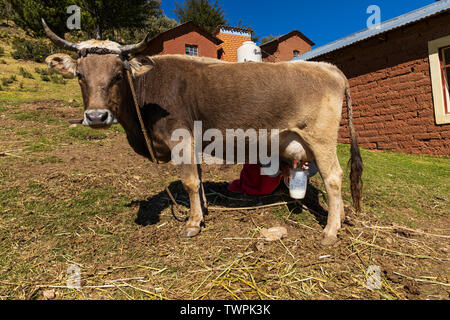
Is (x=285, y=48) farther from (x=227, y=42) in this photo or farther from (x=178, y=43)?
(x=178, y=43)

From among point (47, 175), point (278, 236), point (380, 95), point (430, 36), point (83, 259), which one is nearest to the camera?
point (83, 259)

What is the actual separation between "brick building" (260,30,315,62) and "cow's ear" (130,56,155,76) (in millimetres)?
25927

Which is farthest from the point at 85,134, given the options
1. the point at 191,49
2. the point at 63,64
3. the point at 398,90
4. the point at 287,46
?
the point at 287,46

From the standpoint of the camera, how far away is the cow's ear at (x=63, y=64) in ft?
9.09

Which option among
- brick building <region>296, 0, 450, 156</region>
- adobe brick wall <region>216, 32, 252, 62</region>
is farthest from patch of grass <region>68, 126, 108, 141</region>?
adobe brick wall <region>216, 32, 252, 62</region>

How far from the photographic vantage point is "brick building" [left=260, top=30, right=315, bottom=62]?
26.7 meters

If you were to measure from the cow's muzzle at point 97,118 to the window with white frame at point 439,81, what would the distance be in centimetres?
894

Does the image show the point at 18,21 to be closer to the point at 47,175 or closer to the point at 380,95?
the point at 47,175

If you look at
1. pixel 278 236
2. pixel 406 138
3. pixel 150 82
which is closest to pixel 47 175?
pixel 150 82

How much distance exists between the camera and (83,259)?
258 cm

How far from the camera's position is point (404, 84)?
26.0ft

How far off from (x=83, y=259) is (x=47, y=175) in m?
2.27

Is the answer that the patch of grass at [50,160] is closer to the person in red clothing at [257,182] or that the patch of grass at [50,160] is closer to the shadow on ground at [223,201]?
the shadow on ground at [223,201]

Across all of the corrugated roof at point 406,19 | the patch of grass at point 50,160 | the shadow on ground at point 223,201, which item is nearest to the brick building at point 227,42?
the corrugated roof at point 406,19
